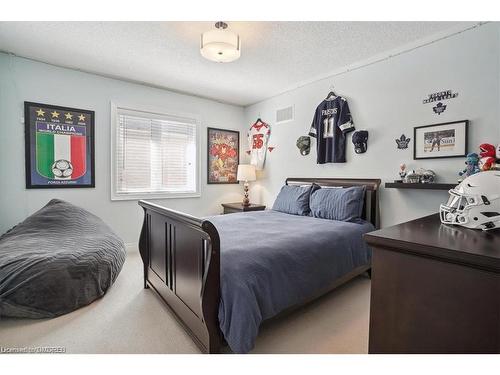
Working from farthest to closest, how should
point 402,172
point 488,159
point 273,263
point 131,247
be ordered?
1. point 131,247
2. point 402,172
3. point 273,263
4. point 488,159

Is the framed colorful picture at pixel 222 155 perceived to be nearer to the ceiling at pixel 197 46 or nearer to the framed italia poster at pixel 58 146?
the ceiling at pixel 197 46

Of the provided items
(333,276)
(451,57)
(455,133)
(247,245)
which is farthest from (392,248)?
(451,57)

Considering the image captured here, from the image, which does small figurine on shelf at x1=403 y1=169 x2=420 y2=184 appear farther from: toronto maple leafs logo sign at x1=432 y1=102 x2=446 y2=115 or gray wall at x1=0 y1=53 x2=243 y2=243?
gray wall at x1=0 y1=53 x2=243 y2=243

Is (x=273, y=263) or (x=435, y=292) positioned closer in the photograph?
(x=435, y=292)

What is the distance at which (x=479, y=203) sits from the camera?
0.98 meters

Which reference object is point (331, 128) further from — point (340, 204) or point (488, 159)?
point (488, 159)

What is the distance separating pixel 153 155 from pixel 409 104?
131 inches

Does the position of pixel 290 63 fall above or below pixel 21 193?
above

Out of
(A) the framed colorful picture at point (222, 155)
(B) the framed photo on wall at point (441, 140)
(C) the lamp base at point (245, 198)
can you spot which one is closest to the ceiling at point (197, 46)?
(B) the framed photo on wall at point (441, 140)

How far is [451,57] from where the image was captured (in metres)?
2.39

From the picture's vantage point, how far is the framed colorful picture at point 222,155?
439 centimetres

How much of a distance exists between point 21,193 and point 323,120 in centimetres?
375

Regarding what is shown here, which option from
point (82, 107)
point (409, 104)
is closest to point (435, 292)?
point (409, 104)
